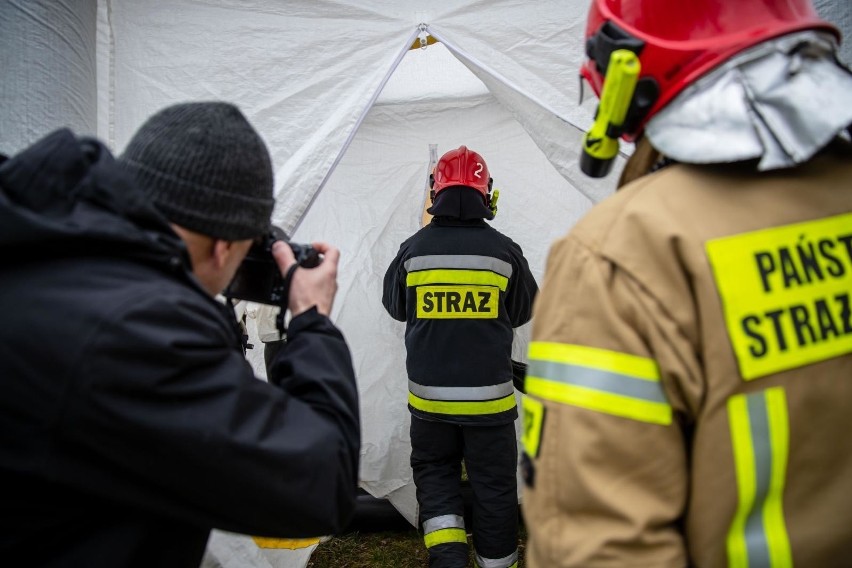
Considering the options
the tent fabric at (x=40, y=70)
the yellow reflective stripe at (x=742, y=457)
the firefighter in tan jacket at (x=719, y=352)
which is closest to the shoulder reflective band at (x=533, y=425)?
the firefighter in tan jacket at (x=719, y=352)

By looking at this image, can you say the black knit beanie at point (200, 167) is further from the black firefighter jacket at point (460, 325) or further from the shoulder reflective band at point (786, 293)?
the black firefighter jacket at point (460, 325)

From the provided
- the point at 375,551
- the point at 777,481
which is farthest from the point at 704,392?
the point at 375,551

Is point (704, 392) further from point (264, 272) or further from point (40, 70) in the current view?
point (40, 70)

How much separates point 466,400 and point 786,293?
2.05 m

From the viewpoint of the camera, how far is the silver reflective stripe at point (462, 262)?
2.76 metres

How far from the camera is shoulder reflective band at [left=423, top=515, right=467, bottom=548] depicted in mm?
2701

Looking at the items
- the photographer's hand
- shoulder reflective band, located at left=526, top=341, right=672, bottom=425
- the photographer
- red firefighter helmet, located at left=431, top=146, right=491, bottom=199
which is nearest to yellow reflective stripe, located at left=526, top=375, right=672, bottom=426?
shoulder reflective band, located at left=526, top=341, right=672, bottom=425

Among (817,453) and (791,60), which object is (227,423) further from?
(791,60)

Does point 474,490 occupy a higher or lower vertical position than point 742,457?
lower

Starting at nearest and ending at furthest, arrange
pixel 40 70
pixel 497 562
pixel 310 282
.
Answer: pixel 310 282 < pixel 40 70 < pixel 497 562

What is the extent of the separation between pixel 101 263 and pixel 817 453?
110 cm

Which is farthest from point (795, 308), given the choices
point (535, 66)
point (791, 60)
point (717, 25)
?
point (535, 66)

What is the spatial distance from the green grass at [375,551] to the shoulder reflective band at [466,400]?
0.96m

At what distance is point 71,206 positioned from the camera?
81cm
